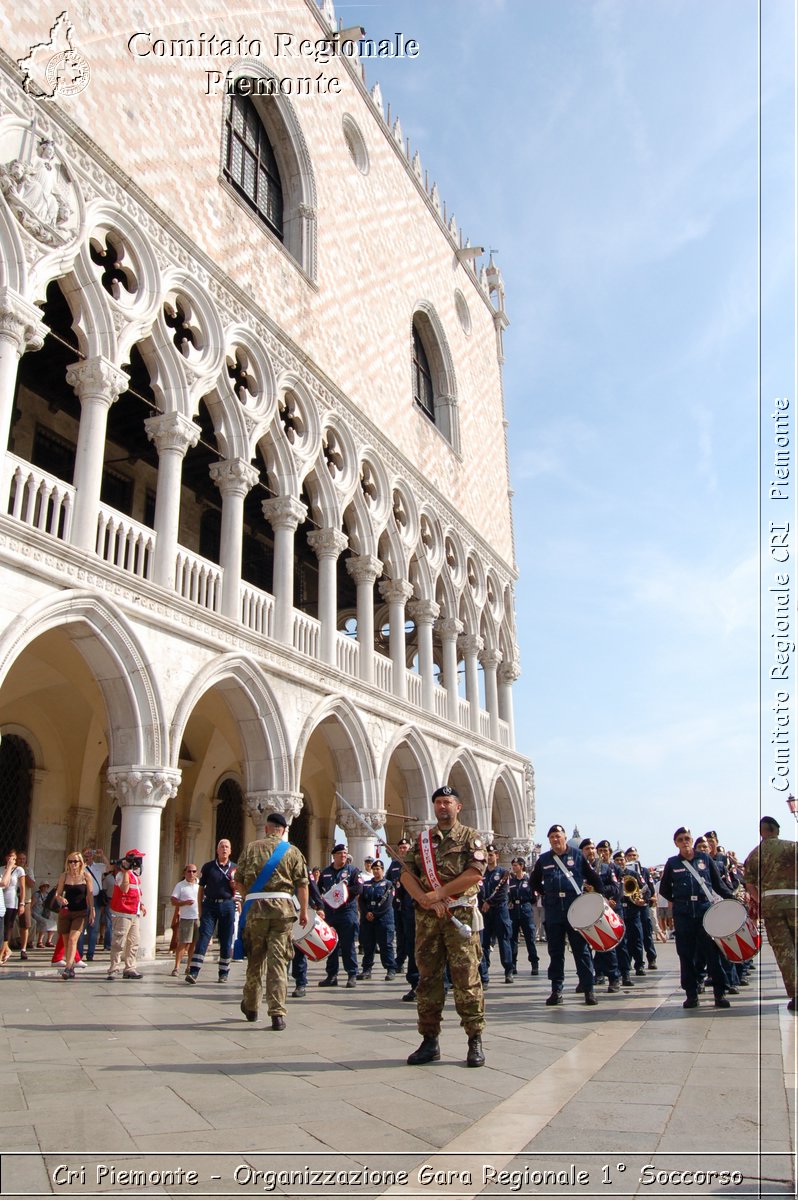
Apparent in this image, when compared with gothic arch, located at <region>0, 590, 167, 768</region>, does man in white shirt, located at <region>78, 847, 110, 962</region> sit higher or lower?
lower

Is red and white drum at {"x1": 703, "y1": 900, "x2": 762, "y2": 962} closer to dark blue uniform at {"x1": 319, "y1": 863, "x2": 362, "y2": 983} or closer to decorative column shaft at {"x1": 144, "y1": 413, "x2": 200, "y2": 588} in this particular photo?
dark blue uniform at {"x1": 319, "y1": 863, "x2": 362, "y2": 983}

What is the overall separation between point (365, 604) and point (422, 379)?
7796 millimetres

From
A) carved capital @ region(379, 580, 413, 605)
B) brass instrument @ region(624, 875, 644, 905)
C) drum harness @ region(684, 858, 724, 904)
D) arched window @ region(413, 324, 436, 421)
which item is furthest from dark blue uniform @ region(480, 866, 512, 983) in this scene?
arched window @ region(413, 324, 436, 421)

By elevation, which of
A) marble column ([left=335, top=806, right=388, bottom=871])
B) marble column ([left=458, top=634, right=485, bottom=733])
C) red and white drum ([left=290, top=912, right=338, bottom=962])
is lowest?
red and white drum ([left=290, top=912, right=338, bottom=962])

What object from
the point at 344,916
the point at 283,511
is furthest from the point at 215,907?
the point at 283,511

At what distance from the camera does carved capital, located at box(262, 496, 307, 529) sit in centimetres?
1384

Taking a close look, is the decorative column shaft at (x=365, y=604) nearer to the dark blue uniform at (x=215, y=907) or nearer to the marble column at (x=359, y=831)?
Answer: the marble column at (x=359, y=831)

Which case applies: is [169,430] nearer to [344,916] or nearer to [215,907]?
[215,907]

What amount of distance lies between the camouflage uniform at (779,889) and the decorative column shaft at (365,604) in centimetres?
985

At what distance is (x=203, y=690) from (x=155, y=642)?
938mm

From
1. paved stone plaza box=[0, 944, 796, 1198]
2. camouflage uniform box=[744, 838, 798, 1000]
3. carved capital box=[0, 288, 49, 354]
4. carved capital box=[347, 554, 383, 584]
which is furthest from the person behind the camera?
carved capital box=[347, 554, 383, 584]

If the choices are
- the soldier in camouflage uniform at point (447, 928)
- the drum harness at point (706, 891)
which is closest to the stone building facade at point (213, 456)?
the soldier in camouflage uniform at point (447, 928)

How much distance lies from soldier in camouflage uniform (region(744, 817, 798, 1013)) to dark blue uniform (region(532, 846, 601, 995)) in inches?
64.6

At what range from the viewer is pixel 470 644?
68.7 feet
